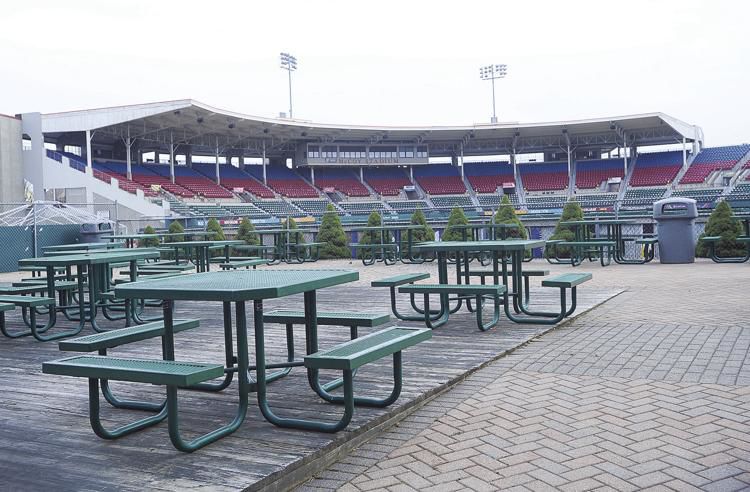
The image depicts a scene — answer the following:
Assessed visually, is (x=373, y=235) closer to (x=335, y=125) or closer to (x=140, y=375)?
(x=140, y=375)

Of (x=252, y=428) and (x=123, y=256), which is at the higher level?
(x=123, y=256)

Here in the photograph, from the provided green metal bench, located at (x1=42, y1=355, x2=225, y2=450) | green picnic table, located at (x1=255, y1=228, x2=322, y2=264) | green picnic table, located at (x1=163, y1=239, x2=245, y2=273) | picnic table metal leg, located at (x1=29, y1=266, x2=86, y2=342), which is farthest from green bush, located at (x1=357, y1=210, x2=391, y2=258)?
green metal bench, located at (x1=42, y1=355, x2=225, y2=450)

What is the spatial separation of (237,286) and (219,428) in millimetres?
765

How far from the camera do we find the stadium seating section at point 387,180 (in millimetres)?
47594

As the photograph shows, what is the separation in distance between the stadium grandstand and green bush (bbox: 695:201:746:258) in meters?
17.4

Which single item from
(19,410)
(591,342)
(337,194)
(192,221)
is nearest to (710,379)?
(591,342)

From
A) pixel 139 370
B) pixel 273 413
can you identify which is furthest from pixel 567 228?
pixel 139 370

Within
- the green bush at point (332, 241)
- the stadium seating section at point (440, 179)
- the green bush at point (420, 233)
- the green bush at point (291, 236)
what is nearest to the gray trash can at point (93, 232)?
the green bush at point (291, 236)

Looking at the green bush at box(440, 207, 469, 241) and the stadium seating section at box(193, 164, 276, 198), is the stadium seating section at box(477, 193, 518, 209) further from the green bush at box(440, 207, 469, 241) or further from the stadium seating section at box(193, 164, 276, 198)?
the green bush at box(440, 207, 469, 241)

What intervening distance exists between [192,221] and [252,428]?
23265 millimetres

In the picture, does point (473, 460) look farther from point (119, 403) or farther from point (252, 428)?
point (119, 403)

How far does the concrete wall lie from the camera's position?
2967cm

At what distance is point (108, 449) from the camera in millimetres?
3252

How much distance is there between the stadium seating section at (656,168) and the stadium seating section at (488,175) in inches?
332
